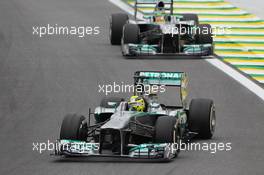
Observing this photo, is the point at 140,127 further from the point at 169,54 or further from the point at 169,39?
the point at 169,54

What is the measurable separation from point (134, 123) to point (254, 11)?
64.3 ft

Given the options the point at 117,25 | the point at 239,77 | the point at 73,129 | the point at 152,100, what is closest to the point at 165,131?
the point at 152,100

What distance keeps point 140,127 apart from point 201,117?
1.91 meters

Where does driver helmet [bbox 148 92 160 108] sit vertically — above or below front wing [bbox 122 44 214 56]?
below

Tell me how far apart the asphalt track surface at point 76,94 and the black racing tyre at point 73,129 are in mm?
479

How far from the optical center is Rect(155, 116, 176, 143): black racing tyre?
16734 millimetres

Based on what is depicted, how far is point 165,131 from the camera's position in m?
16.8

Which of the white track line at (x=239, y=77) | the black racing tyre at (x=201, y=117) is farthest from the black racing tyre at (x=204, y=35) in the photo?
the black racing tyre at (x=201, y=117)

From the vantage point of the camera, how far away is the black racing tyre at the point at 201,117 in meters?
18.7

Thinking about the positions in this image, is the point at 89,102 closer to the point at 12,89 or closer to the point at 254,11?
the point at 12,89

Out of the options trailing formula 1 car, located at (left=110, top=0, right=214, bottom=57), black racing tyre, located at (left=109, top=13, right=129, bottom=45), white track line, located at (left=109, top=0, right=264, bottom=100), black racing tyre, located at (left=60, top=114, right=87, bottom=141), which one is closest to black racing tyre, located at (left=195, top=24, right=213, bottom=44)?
trailing formula 1 car, located at (left=110, top=0, right=214, bottom=57)

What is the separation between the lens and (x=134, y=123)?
17156 mm

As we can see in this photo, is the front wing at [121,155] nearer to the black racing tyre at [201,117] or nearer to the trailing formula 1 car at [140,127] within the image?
the trailing formula 1 car at [140,127]

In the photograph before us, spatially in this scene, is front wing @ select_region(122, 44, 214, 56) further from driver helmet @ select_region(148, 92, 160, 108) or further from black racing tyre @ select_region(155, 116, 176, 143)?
black racing tyre @ select_region(155, 116, 176, 143)
